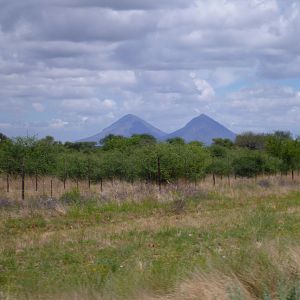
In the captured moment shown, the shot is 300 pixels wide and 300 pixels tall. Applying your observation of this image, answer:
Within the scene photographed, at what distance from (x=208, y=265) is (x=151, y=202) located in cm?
1197

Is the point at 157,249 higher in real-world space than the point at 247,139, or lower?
lower

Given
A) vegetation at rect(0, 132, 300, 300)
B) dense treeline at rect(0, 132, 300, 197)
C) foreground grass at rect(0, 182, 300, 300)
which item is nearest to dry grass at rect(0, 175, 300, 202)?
vegetation at rect(0, 132, 300, 300)

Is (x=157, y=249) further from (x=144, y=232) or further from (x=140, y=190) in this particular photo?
(x=140, y=190)

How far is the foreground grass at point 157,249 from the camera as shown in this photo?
6.63 metres

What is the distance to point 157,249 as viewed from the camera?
11.7 meters

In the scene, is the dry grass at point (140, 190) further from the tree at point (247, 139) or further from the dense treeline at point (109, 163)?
the tree at point (247, 139)

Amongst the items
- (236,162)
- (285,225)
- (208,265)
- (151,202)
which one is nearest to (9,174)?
(151,202)

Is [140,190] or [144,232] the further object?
[140,190]

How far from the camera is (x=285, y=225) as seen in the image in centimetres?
1448

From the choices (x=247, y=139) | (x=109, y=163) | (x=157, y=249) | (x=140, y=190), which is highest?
(x=247, y=139)

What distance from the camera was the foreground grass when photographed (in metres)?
6.63

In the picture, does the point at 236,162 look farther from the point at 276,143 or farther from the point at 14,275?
the point at 14,275

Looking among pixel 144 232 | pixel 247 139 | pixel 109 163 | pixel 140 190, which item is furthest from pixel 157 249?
pixel 247 139

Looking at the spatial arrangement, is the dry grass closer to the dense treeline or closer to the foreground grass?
the foreground grass
